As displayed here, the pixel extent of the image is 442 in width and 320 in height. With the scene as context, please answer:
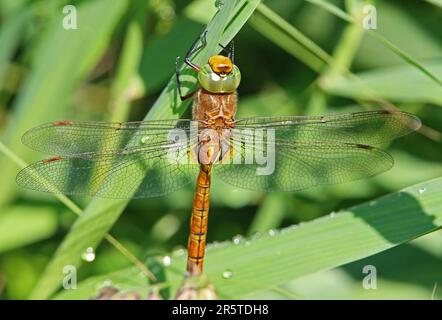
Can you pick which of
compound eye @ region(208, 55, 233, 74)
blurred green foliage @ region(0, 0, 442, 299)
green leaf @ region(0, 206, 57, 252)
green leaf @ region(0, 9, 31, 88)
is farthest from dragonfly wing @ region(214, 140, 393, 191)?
green leaf @ region(0, 9, 31, 88)

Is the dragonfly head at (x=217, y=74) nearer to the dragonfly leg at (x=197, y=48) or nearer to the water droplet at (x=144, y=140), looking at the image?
the dragonfly leg at (x=197, y=48)

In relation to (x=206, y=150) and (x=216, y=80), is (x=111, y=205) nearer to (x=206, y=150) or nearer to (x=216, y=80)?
(x=206, y=150)

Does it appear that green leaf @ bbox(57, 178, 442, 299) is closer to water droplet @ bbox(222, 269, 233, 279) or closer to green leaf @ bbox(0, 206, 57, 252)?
water droplet @ bbox(222, 269, 233, 279)

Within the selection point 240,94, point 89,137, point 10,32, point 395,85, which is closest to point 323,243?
point 89,137

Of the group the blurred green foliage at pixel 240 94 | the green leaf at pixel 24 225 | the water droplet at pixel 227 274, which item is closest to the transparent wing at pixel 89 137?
the water droplet at pixel 227 274
